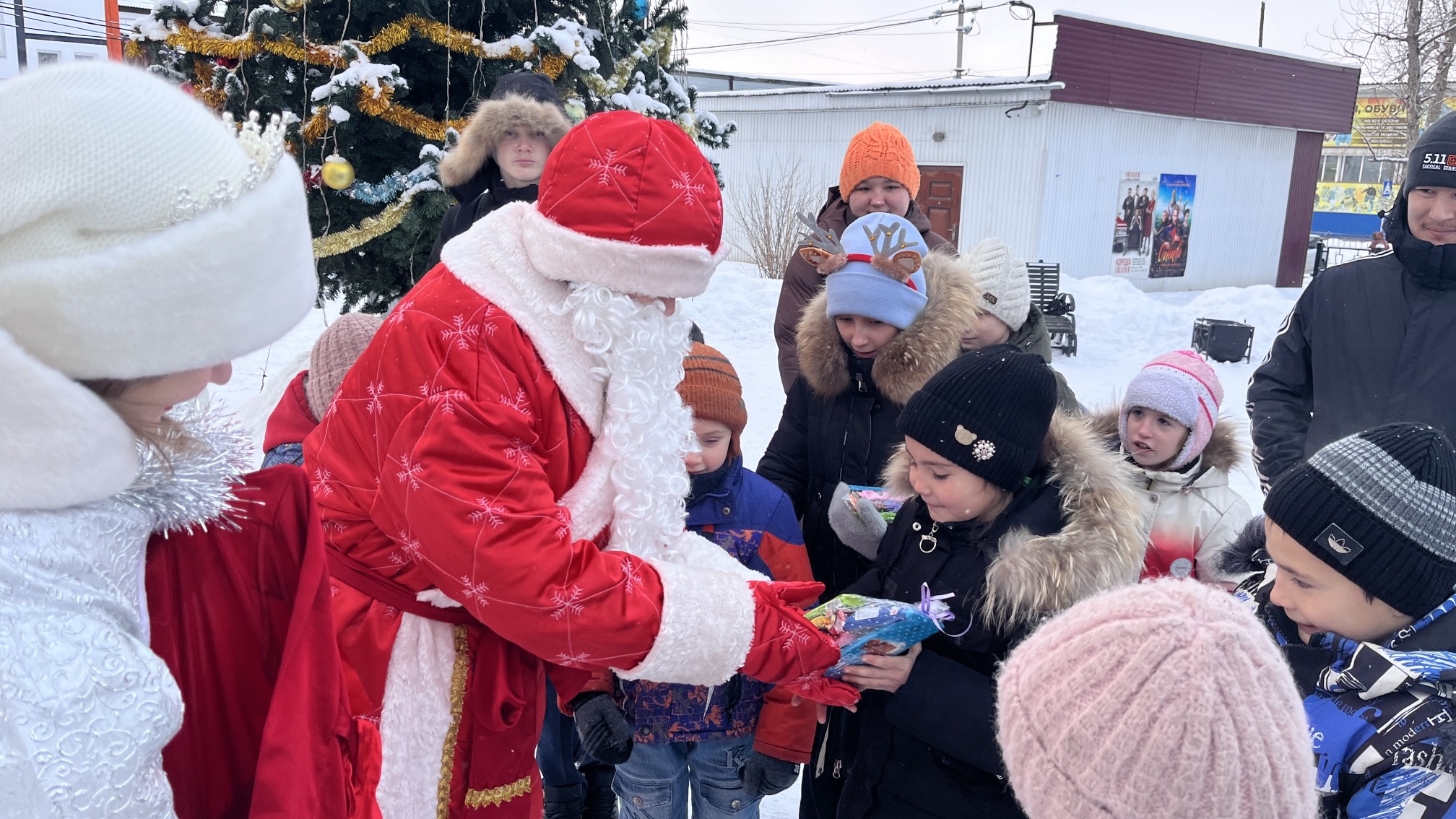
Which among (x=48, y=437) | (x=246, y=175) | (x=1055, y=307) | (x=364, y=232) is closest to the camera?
(x=48, y=437)

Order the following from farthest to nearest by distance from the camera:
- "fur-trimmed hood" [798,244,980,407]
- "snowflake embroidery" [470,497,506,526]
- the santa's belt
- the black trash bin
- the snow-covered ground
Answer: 1. the black trash bin
2. the snow-covered ground
3. "fur-trimmed hood" [798,244,980,407]
4. the santa's belt
5. "snowflake embroidery" [470,497,506,526]

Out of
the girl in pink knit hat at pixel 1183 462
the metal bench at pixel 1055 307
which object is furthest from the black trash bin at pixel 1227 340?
the girl in pink knit hat at pixel 1183 462

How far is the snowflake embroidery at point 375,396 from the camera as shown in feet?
5.62

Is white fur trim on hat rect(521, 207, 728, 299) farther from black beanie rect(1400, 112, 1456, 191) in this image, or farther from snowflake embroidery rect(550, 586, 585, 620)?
black beanie rect(1400, 112, 1456, 191)

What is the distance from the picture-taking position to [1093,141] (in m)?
17.2

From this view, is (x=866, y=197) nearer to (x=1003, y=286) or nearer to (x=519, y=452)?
(x=1003, y=286)

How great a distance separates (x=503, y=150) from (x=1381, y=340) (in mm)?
3378

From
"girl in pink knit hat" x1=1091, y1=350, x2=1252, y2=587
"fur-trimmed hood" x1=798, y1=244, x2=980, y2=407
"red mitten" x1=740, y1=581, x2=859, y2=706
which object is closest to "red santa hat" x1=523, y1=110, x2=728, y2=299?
"red mitten" x1=740, y1=581, x2=859, y2=706

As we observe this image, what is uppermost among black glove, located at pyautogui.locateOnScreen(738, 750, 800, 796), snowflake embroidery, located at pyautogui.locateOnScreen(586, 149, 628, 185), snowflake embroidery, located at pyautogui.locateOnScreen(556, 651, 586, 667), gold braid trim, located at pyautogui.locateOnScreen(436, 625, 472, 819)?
snowflake embroidery, located at pyautogui.locateOnScreen(586, 149, 628, 185)

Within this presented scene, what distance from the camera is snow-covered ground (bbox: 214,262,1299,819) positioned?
7180 millimetres

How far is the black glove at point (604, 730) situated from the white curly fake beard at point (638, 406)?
2.35 ft

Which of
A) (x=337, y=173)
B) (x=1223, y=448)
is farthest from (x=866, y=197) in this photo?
(x=337, y=173)

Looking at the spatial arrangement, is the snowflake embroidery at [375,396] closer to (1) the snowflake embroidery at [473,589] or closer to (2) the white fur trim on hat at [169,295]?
(1) the snowflake embroidery at [473,589]

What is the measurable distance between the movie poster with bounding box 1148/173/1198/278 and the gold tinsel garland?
17.1m
